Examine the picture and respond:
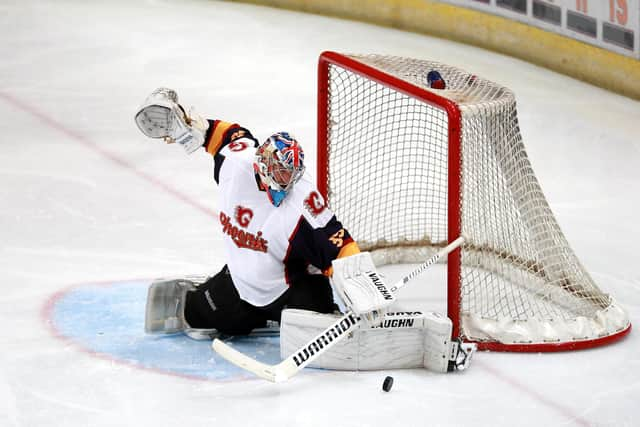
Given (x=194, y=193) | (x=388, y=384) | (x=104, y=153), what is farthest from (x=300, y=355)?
(x=104, y=153)

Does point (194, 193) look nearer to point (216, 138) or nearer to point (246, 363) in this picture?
point (216, 138)

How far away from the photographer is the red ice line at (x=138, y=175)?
361cm

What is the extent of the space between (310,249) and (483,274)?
2.84 ft

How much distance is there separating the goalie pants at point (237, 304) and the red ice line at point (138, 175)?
277mm

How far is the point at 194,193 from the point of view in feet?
17.8

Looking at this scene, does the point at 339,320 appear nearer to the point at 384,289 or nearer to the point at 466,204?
the point at 384,289

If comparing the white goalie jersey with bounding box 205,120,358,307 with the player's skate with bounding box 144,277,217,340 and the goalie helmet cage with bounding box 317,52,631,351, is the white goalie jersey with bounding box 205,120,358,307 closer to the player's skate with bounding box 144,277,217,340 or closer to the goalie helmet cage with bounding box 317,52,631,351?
the player's skate with bounding box 144,277,217,340

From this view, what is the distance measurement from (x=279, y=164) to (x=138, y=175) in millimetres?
2101

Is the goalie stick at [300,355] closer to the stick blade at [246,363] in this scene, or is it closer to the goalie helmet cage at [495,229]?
the stick blade at [246,363]

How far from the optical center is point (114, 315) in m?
4.19

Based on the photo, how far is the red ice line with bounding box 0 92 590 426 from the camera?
3.61 metres

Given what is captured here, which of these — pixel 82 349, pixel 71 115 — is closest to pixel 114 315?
pixel 82 349

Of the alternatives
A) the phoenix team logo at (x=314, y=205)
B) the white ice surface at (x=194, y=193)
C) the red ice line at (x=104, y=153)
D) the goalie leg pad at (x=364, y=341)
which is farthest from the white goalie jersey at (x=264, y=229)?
the red ice line at (x=104, y=153)

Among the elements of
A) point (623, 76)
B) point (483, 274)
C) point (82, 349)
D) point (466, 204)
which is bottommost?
point (82, 349)
